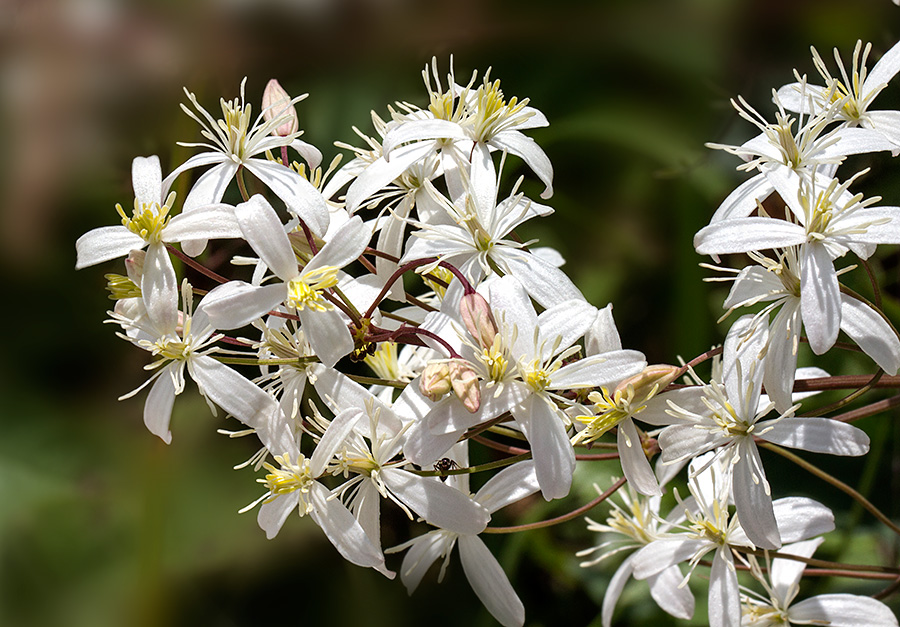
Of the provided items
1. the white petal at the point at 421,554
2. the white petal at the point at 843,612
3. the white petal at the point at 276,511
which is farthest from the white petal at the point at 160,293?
the white petal at the point at 843,612

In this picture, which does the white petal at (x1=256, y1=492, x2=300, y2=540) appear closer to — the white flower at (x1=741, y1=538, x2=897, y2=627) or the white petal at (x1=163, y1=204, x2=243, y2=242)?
the white petal at (x1=163, y1=204, x2=243, y2=242)

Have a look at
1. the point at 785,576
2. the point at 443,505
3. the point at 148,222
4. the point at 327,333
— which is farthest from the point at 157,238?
the point at 785,576

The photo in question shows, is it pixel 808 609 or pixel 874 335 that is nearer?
pixel 874 335

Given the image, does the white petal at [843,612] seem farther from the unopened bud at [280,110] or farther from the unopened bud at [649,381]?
the unopened bud at [280,110]

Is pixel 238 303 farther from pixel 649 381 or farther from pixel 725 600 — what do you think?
pixel 725 600

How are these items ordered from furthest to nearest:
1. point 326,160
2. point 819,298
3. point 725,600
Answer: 1. point 326,160
2. point 725,600
3. point 819,298

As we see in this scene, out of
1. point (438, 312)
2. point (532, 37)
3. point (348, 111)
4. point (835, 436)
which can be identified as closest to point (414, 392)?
point (438, 312)

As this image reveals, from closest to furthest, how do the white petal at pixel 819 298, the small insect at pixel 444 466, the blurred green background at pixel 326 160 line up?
the white petal at pixel 819 298 → the small insect at pixel 444 466 → the blurred green background at pixel 326 160
